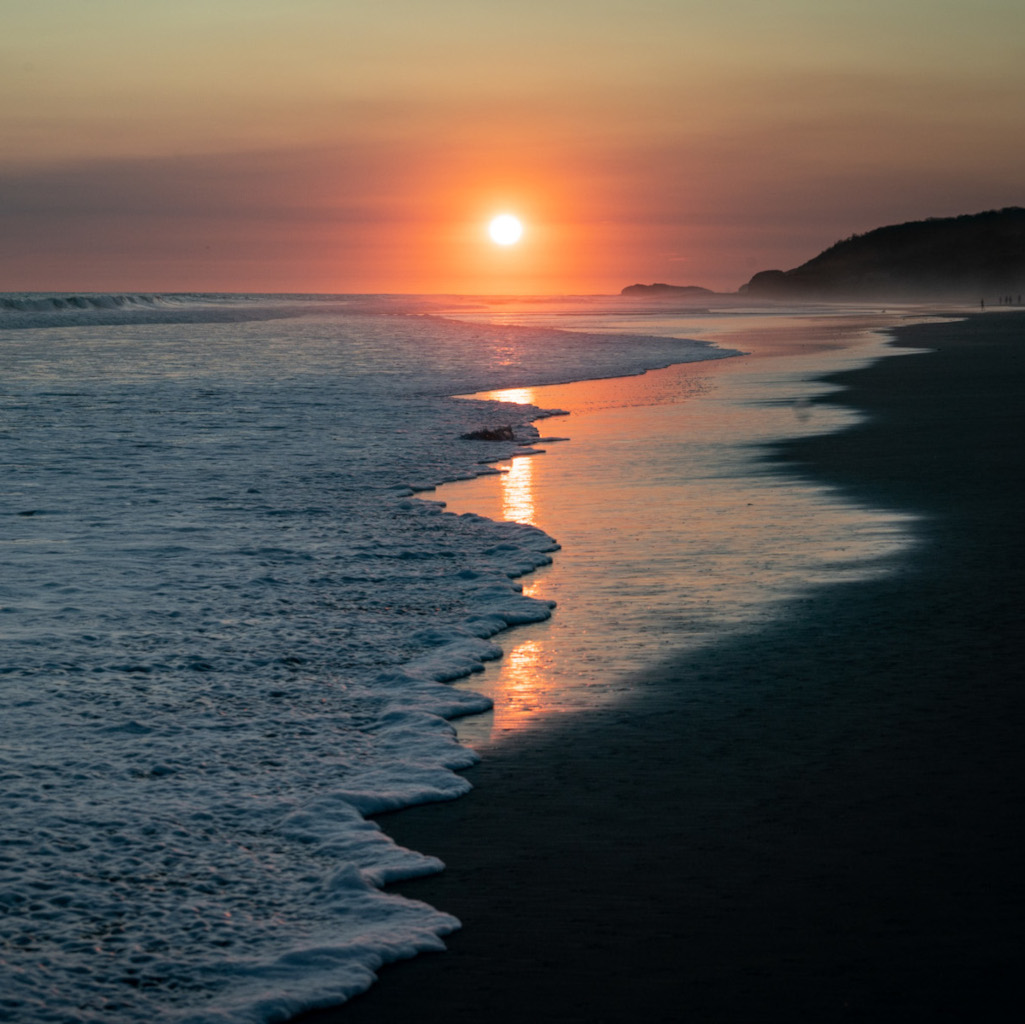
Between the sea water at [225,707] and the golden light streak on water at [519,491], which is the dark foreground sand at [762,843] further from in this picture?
the golden light streak on water at [519,491]

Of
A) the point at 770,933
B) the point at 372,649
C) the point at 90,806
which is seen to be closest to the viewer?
the point at 770,933

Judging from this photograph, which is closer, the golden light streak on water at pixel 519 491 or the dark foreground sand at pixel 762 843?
the dark foreground sand at pixel 762 843

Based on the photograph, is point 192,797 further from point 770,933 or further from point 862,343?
point 862,343

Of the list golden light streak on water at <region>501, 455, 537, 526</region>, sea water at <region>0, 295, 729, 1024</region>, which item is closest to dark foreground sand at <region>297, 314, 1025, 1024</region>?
sea water at <region>0, 295, 729, 1024</region>

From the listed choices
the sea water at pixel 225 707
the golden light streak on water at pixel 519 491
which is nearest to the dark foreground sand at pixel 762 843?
the sea water at pixel 225 707

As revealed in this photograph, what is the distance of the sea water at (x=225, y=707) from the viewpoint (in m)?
4.23

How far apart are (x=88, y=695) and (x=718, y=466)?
10162mm

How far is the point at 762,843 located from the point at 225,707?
3240 millimetres

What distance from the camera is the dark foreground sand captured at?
3.90 metres

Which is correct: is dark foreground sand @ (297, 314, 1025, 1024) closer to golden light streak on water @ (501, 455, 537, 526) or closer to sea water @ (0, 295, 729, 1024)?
sea water @ (0, 295, 729, 1024)

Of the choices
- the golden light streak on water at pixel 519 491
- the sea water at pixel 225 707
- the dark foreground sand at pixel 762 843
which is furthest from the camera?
the golden light streak on water at pixel 519 491

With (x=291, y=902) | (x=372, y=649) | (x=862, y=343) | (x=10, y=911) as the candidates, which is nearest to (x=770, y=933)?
(x=291, y=902)

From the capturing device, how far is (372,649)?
7988mm

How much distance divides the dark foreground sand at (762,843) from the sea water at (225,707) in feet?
1.03
